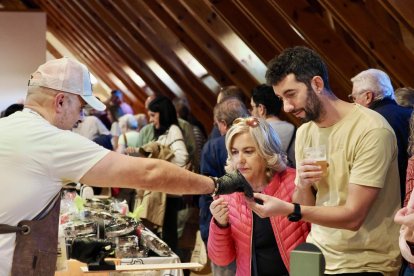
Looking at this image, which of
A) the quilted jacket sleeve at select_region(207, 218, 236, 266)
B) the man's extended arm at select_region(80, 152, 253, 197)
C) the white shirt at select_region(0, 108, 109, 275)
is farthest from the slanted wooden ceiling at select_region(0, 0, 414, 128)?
the white shirt at select_region(0, 108, 109, 275)

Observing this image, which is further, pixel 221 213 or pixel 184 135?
pixel 184 135

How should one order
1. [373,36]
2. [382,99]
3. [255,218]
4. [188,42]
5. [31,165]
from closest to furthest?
1. [31,165]
2. [255,218]
3. [382,99]
4. [373,36]
5. [188,42]

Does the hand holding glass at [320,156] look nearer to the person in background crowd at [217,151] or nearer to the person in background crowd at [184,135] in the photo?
the person in background crowd at [217,151]

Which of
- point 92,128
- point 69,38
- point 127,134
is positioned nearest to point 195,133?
point 127,134

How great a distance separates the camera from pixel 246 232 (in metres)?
3.88

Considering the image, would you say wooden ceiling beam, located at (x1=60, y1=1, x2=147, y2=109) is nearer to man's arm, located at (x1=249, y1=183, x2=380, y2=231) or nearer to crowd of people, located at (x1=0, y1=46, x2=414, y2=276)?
crowd of people, located at (x1=0, y1=46, x2=414, y2=276)

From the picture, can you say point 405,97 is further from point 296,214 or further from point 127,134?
point 127,134

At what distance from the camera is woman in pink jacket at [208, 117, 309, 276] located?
380 centimetres

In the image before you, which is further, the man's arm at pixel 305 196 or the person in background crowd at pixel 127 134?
the person in background crowd at pixel 127 134

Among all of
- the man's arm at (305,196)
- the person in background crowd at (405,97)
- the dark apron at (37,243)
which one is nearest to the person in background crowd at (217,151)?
the person in background crowd at (405,97)

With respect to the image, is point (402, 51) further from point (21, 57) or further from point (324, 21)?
point (21, 57)

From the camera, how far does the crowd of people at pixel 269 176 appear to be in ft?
9.93

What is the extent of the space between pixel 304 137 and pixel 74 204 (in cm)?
227

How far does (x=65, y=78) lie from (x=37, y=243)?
60cm
